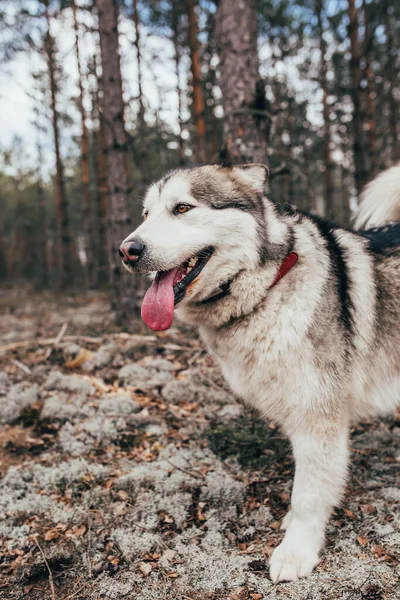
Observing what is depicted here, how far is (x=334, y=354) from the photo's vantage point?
7.47 feet

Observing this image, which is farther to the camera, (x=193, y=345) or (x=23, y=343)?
(x=23, y=343)

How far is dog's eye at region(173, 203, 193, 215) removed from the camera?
236 cm

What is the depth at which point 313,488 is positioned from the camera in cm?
225

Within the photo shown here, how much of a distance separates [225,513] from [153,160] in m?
17.0

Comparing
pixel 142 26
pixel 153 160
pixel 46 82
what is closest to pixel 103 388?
pixel 142 26

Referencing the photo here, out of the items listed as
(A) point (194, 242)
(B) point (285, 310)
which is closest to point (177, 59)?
(A) point (194, 242)

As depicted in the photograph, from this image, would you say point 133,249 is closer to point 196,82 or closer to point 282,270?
point 282,270

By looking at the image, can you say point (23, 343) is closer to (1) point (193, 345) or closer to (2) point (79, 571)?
(1) point (193, 345)

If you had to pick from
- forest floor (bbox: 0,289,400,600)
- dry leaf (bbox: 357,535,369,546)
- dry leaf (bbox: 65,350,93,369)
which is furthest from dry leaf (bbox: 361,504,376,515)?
dry leaf (bbox: 65,350,93,369)

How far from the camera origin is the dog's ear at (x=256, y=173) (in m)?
2.50

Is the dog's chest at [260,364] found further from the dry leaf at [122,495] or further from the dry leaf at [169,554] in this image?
the dry leaf at [122,495]

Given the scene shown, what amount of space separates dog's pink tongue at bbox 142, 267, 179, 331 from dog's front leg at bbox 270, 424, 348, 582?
0.91m

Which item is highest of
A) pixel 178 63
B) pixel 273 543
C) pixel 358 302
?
pixel 178 63

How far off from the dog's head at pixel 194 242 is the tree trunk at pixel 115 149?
422 centimetres
